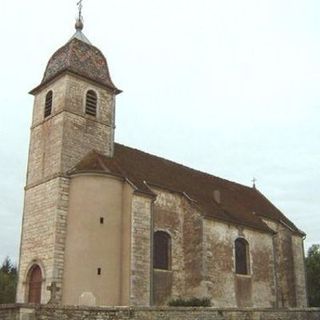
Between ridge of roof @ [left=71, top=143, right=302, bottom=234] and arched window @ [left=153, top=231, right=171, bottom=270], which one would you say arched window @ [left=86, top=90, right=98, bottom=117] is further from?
arched window @ [left=153, top=231, right=171, bottom=270]

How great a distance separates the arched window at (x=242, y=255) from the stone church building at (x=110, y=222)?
0.06 metres

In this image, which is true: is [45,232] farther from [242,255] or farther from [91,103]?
[242,255]

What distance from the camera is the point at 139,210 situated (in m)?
21.9

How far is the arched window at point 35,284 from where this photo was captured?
69.7ft

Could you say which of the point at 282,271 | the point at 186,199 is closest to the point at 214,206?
the point at 186,199

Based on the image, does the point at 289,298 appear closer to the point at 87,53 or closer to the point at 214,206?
the point at 214,206

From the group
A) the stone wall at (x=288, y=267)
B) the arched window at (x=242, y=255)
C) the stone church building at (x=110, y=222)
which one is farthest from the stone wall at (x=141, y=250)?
the stone wall at (x=288, y=267)

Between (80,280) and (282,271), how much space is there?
44.7ft

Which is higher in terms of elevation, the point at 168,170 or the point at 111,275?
the point at 168,170

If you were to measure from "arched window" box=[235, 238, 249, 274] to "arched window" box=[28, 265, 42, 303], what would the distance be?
9.97 meters

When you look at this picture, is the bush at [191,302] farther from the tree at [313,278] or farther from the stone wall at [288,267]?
the tree at [313,278]

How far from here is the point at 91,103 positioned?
2467 cm

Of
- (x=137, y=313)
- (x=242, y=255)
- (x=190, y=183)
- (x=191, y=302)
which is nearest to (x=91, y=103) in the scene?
(x=190, y=183)

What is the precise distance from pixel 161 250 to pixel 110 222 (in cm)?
309
